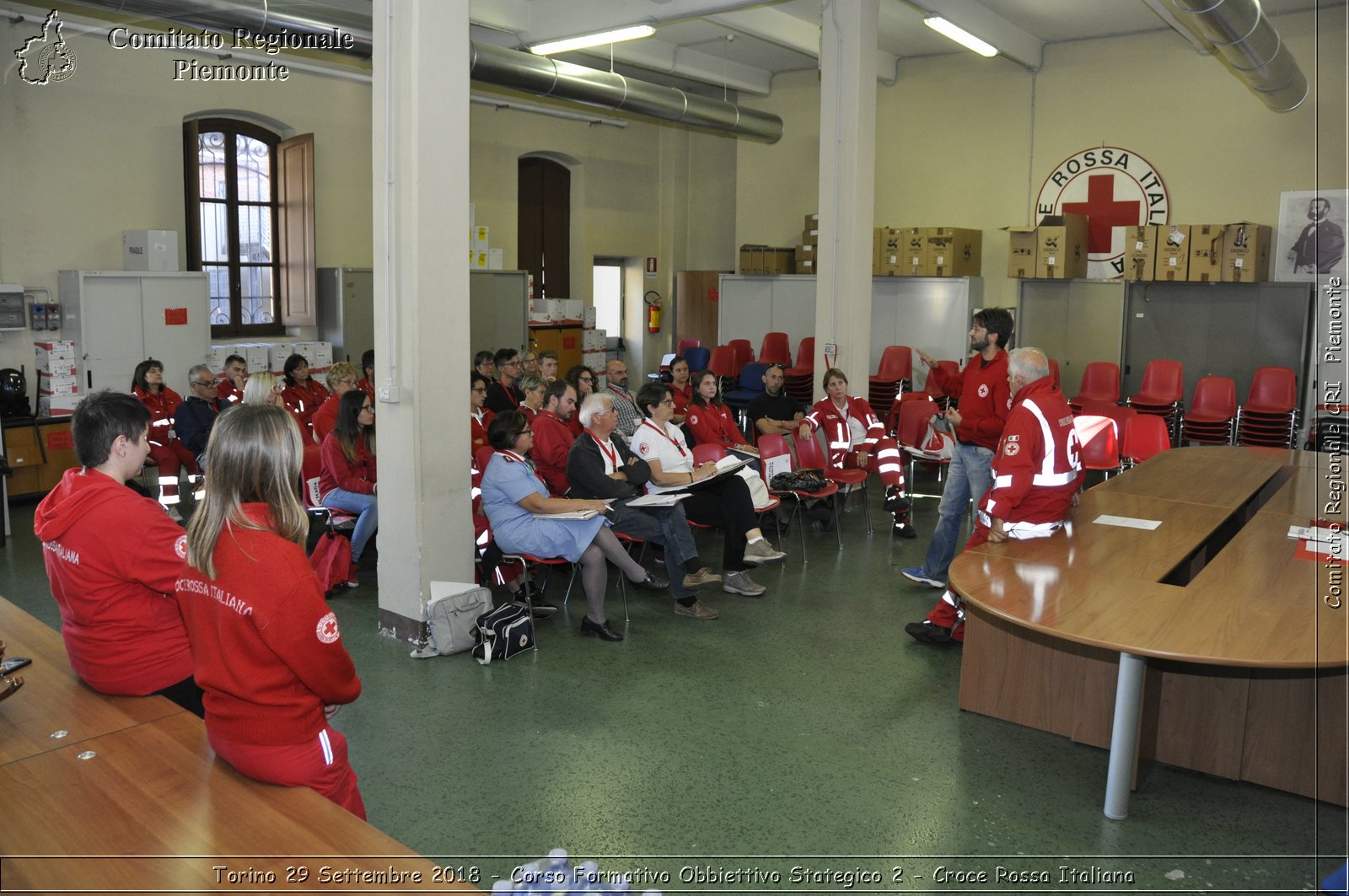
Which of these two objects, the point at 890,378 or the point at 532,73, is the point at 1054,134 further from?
the point at 532,73

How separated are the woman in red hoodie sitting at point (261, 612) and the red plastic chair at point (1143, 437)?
7.33 m

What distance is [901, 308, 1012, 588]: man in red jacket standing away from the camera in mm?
5711

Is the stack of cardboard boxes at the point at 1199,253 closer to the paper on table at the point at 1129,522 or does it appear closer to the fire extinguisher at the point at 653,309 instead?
the paper on table at the point at 1129,522

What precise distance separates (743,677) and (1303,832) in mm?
2300

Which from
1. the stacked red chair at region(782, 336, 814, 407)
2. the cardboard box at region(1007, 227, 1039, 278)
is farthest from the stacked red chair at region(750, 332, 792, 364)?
the cardboard box at region(1007, 227, 1039, 278)

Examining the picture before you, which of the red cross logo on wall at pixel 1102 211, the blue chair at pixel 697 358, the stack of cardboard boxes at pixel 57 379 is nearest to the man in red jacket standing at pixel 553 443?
the stack of cardboard boxes at pixel 57 379

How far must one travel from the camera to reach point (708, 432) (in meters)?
7.54

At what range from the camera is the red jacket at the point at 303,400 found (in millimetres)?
8727

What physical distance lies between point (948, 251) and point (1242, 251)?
9.52 feet

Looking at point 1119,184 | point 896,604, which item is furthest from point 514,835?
point 1119,184

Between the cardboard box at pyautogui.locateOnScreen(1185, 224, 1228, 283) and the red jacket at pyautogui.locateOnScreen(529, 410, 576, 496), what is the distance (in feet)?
24.3

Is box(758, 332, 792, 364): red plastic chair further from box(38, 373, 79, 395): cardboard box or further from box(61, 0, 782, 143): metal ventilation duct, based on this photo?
box(38, 373, 79, 395): cardboard box

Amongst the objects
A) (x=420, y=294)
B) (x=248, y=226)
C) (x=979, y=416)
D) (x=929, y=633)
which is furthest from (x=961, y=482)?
(x=248, y=226)

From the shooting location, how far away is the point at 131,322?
9094 mm
